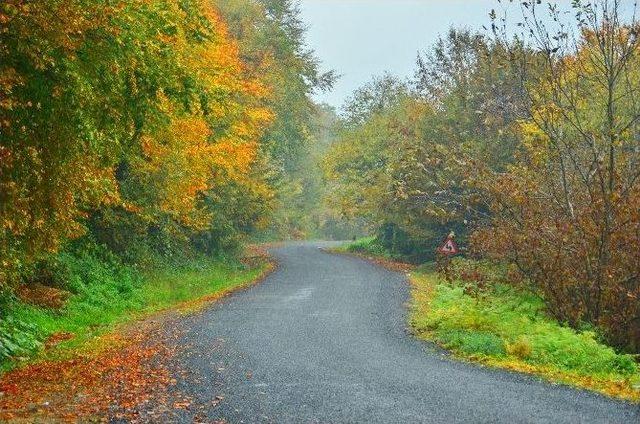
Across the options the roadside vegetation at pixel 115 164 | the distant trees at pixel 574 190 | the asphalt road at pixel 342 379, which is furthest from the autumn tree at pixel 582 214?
the roadside vegetation at pixel 115 164

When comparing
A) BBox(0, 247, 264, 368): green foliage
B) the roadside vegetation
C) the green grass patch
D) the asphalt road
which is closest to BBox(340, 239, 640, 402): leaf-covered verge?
the green grass patch

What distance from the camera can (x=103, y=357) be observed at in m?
11.5

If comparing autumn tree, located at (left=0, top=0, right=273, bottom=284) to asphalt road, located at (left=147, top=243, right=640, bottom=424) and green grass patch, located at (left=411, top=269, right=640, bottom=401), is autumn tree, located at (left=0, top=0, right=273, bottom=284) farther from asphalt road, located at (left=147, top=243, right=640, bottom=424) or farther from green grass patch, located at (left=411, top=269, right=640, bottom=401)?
green grass patch, located at (left=411, top=269, right=640, bottom=401)

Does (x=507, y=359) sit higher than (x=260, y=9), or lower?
lower

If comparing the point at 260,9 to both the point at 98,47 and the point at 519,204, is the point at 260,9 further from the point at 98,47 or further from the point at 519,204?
the point at 98,47

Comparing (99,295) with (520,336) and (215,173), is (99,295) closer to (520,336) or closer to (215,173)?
(215,173)

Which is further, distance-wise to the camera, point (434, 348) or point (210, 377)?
point (434, 348)

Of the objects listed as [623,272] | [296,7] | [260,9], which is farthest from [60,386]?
[296,7]

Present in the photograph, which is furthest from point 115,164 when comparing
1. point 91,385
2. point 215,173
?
point 215,173

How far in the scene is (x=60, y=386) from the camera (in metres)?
9.27

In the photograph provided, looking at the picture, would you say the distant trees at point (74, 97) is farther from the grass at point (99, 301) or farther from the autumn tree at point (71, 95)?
the grass at point (99, 301)

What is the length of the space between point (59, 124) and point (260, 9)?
104 feet

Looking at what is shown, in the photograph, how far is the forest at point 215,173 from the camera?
9.29m

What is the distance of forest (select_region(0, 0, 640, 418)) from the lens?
30.5ft
